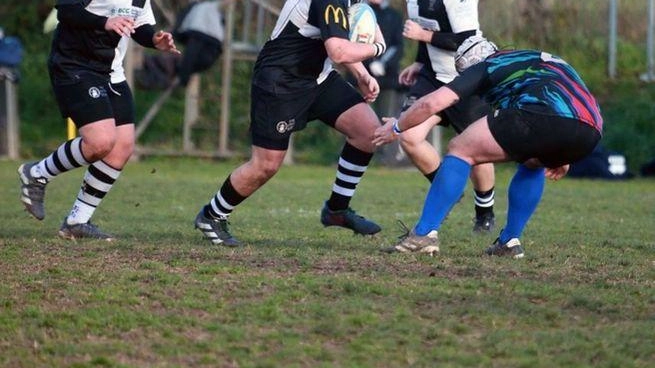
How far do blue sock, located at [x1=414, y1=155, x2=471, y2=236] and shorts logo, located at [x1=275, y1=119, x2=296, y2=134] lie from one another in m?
1.26

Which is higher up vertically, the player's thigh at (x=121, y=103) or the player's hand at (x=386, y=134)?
the player's hand at (x=386, y=134)

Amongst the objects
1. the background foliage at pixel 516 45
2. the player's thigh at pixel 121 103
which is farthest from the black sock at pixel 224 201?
the background foliage at pixel 516 45

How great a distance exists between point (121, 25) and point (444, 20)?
110 inches

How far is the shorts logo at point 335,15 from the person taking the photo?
7969 mm

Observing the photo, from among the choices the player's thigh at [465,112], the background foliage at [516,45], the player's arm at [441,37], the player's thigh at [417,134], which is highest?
the player's arm at [441,37]

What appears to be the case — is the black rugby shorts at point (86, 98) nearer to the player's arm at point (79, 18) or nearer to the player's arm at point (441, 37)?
the player's arm at point (79, 18)

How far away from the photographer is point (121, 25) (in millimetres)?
8320

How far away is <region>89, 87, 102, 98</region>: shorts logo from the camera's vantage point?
8.65m

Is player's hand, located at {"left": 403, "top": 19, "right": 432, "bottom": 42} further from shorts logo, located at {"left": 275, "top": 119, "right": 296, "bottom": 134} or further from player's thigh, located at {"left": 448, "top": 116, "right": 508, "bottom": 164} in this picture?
player's thigh, located at {"left": 448, "top": 116, "right": 508, "bottom": 164}

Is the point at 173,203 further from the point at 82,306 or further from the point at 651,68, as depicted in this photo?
the point at 651,68

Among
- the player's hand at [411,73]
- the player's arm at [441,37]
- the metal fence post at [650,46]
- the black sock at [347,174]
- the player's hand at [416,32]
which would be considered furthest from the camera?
the metal fence post at [650,46]

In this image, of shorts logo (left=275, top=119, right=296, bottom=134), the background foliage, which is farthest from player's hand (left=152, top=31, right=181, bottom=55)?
the background foliage

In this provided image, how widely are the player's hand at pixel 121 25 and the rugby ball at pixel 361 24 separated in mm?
1446

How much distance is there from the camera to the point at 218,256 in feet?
25.9
